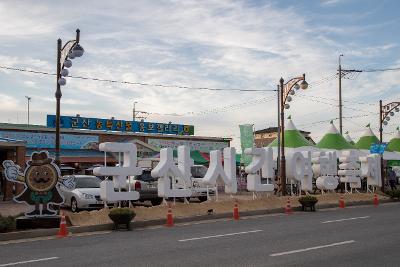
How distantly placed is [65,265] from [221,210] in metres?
11.3

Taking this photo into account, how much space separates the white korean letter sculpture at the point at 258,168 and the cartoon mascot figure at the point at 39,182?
Answer: 10.3 m

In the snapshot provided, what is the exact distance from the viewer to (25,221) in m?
15.2

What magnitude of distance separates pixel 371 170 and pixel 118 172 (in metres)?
18.2

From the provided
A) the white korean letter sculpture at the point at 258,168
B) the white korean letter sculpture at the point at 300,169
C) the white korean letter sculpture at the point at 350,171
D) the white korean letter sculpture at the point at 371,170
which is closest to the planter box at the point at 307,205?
the white korean letter sculpture at the point at 258,168

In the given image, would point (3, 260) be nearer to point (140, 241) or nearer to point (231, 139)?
point (140, 241)

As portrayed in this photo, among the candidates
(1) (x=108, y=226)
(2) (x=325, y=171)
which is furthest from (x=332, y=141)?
(1) (x=108, y=226)

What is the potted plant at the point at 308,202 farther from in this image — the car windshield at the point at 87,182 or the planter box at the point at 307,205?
the car windshield at the point at 87,182

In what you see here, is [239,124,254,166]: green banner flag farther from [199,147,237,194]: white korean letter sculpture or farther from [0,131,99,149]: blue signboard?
[199,147,237,194]: white korean letter sculpture

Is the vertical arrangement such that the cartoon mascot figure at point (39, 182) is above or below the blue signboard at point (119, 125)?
below

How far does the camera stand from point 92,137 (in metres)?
44.2

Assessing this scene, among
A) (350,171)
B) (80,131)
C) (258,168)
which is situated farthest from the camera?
(80,131)

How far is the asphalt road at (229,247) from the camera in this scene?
9680 mm

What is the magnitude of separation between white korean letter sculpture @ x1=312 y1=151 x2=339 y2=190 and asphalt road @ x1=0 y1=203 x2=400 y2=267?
1203 centimetres

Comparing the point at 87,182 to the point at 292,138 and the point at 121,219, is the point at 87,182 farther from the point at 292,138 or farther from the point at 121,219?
the point at 292,138
